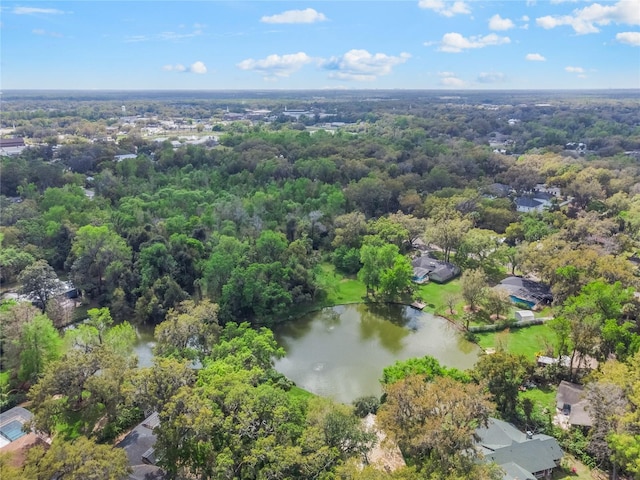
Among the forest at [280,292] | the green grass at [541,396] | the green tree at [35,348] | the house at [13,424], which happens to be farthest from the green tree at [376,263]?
the house at [13,424]

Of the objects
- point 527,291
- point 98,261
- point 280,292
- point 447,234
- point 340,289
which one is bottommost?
point 340,289

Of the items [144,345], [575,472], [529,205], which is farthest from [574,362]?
[529,205]

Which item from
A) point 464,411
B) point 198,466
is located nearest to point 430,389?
point 464,411

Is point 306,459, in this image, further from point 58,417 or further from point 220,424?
point 58,417

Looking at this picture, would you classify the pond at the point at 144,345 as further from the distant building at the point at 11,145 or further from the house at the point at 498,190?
the distant building at the point at 11,145

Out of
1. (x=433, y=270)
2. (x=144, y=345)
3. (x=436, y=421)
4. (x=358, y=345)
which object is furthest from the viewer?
(x=433, y=270)

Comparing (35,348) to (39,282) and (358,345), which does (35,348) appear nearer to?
(39,282)

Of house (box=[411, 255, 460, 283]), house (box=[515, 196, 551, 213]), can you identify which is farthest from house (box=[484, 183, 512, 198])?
house (box=[411, 255, 460, 283])

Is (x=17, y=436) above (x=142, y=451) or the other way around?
the other way around
